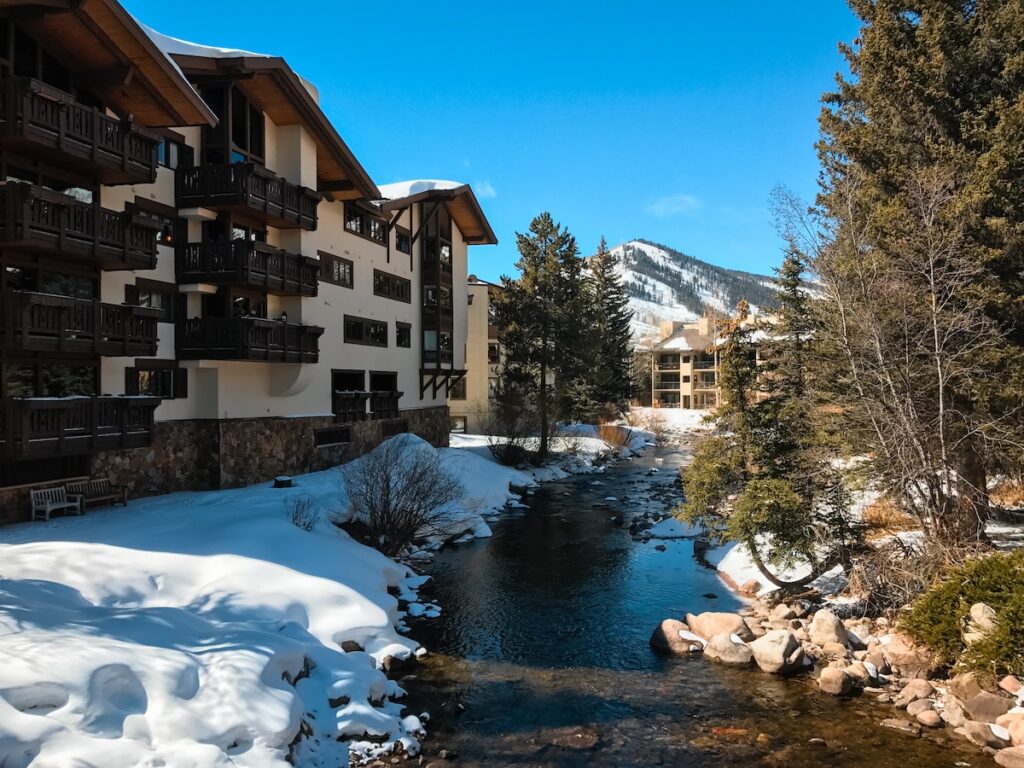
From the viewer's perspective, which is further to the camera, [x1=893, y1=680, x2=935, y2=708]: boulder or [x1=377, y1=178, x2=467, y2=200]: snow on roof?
[x1=377, y1=178, x2=467, y2=200]: snow on roof

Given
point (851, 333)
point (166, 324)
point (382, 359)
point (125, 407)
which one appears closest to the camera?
point (851, 333)

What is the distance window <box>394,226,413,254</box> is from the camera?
33438 mm

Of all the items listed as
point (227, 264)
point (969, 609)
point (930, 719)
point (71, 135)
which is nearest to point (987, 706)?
point (930, 719)

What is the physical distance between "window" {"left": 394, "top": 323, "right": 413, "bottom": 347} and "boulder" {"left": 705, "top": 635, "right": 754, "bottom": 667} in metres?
23.6

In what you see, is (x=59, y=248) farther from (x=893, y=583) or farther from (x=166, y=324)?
(x=893, y=583)

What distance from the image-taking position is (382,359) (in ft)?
106

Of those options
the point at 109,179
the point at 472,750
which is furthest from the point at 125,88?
the point at 472,750

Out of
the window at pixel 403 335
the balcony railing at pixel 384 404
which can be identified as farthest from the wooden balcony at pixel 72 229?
the window at pixel 403 335

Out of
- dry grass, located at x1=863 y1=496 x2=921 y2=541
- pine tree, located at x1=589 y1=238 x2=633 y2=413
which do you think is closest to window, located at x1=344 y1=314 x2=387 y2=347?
dry grass, located at x1=863 y1=496 x2=921 y2=541

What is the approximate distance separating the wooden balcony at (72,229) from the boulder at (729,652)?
17.0 m

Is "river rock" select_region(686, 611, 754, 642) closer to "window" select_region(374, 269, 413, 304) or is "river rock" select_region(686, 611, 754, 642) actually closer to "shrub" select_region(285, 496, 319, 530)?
"shrub" select_region(285, 496, 319, 530)

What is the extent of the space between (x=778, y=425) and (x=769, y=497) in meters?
1.82

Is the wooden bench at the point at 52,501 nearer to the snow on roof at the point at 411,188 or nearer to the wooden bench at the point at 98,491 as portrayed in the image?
the wooden bench at the point at 98,491

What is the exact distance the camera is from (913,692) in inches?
443
